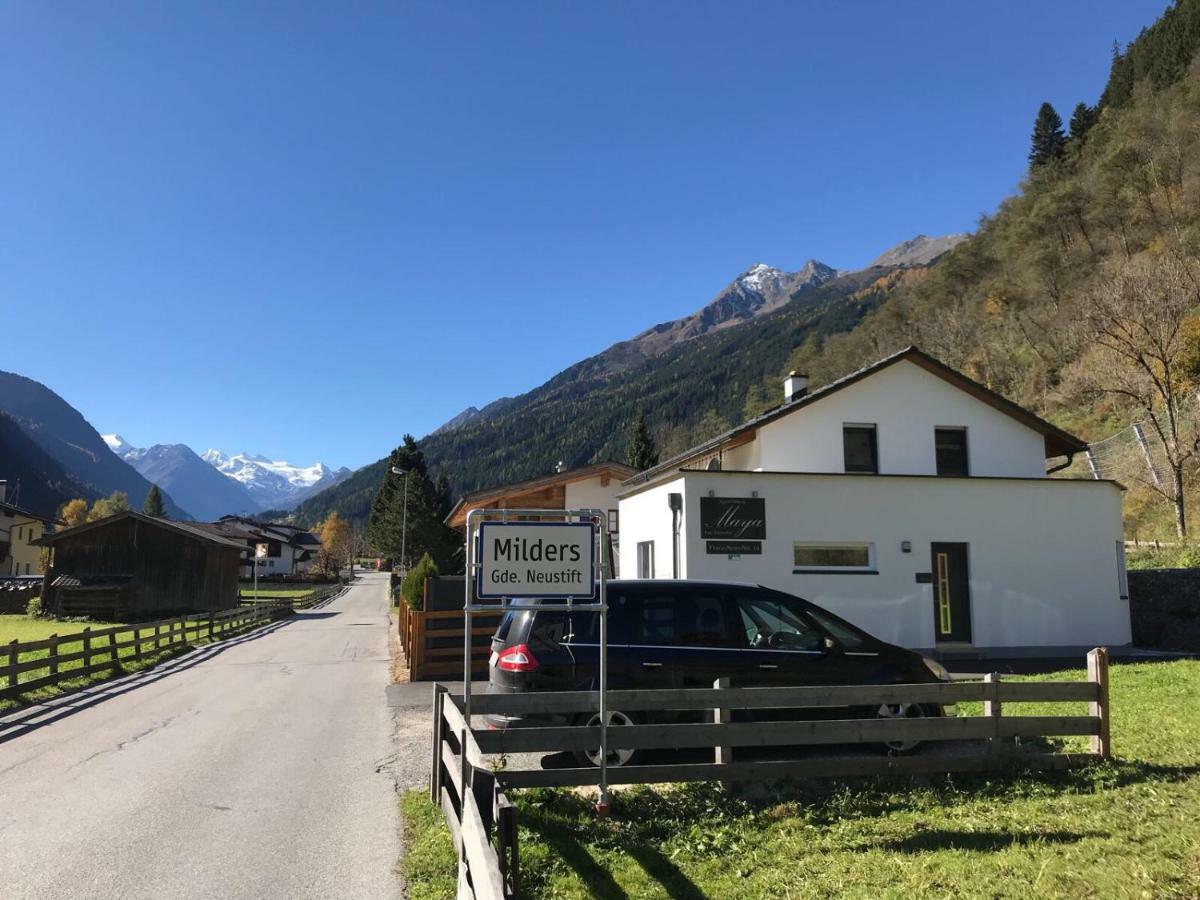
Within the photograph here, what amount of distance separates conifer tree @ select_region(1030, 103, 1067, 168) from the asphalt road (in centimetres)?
8293

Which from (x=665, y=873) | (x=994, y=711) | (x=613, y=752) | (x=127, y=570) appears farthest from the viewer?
(x=127, y=570)

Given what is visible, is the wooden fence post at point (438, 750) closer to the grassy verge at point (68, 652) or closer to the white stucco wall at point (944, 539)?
the white stucco wall at point (944, 539)

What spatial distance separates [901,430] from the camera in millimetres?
18812

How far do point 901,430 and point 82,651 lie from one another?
18921 mm

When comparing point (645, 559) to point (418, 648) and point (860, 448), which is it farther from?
A: point (418, 648)

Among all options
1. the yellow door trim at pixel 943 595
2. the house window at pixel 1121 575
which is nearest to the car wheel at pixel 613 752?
the yellow door trim at pixel 943 595

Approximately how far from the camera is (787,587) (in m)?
16.2

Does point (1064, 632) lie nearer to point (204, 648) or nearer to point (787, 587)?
point (787, 587)

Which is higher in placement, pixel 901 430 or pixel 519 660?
pixel 901 430

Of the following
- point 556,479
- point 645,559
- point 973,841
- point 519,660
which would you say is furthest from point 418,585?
point 973,841

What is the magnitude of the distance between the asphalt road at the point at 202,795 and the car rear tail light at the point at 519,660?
1.56 metres

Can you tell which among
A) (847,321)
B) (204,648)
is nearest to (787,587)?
(204,648)

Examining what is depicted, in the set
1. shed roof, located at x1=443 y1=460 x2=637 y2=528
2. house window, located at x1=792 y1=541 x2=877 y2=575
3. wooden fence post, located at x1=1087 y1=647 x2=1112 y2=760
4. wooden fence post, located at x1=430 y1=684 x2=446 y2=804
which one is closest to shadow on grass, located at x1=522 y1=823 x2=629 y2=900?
wooden fence post, located at x1=430 y1=684 x2=446 y2=804

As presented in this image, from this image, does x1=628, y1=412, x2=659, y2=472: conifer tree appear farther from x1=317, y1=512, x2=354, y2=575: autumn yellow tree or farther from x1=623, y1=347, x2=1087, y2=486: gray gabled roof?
x1=317, y1=512, x2=354, y2=575: autumn yellow tree
